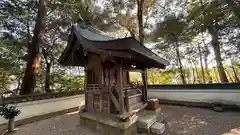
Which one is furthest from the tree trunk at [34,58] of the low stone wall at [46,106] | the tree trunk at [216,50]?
the tree trunk at [216,50]

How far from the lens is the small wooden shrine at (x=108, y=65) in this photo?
10.8 feet

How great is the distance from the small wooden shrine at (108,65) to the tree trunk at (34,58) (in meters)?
2.18

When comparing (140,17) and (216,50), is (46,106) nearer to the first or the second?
(140,17)

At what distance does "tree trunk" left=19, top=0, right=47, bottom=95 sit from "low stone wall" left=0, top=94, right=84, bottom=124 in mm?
736

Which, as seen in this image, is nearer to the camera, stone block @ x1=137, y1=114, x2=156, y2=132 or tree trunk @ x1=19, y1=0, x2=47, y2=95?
stone block @ x1=137, y1=114, x2=156, y2=132

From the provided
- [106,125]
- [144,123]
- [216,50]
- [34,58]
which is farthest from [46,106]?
[216,50]

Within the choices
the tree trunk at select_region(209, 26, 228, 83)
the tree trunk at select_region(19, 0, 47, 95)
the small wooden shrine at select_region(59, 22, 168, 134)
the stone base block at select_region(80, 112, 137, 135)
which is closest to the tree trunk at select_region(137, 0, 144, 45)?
the tree trunk at select_region(209, 26, 228, 83)

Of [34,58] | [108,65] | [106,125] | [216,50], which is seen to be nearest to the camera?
[106,125]

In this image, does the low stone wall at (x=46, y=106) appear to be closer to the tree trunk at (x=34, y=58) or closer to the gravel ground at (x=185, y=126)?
the gravel ground at (x=185, y=126)

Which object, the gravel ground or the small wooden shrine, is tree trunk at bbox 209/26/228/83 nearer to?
the gravel ground

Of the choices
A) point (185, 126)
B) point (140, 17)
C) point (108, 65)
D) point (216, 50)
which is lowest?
point (185, 126)

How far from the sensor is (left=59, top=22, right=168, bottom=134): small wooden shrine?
3.30 meters

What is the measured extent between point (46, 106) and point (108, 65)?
322 centimetres

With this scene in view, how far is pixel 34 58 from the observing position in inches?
237
